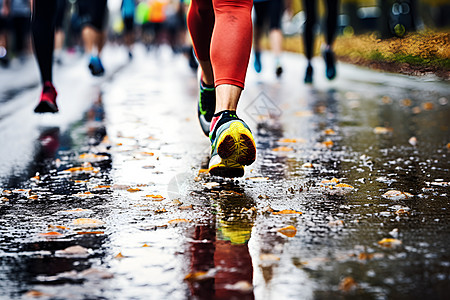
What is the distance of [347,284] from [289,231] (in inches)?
26.4

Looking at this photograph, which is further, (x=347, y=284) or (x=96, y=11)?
(x=96, y=11)

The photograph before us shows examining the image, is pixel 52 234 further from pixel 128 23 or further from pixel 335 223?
pixel 128 23

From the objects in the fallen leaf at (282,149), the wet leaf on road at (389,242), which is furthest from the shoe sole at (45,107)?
the wet leaf on road at (389,242)

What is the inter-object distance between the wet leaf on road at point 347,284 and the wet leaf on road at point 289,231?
22.5 inches

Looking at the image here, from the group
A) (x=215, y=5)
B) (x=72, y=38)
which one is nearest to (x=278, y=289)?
(x=215, y=5)

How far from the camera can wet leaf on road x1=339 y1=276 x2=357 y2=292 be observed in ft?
7.21

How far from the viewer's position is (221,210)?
325 centimetres

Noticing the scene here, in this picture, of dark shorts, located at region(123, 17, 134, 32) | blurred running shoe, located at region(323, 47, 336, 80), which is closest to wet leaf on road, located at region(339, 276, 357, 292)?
blurred running shoe, located at region(323, 47, 336, 80)

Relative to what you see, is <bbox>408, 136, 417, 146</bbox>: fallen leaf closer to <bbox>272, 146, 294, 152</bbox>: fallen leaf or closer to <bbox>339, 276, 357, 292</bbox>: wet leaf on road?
<bbox>272, 146, 294, 152</bbox>: fallen leaf

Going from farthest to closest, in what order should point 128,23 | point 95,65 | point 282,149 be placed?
1. point 128,23
2. point 95,65
3. point 282,149

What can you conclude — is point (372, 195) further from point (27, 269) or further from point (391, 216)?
point (27, 269)

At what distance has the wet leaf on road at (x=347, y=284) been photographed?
220 centimetres

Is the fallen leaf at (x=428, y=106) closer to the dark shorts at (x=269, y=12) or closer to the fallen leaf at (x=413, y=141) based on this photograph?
the fallen leaf at (x=413, y=141)

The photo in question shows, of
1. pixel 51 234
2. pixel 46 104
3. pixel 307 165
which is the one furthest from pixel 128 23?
pixel 51 234
